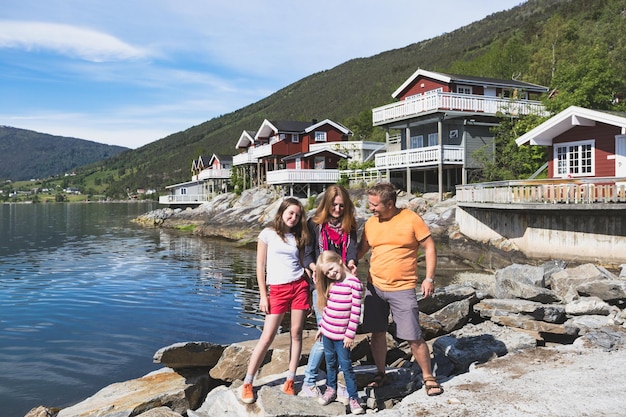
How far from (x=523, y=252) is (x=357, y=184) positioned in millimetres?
18740

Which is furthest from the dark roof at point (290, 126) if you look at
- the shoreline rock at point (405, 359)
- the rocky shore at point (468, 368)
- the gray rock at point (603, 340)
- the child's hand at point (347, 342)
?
the child's hand at point (347, 342)

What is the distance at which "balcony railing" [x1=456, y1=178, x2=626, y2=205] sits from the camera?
15.7 meters

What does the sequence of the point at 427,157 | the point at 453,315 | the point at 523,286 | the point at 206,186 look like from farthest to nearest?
1. the point at 206,186
2. the point at 427,157
3. the point at 523,286
4. the point at 453,315

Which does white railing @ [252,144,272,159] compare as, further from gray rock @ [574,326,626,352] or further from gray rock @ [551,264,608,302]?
gray rock @ [574,326,626,352]

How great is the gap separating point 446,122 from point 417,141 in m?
2.98

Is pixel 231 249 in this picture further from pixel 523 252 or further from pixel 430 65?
pixel 430 65

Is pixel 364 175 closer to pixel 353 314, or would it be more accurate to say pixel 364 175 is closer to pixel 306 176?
pixel 306 176

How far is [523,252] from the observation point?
19141mm

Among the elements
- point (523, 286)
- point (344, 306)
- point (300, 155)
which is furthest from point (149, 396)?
point (300, 155)

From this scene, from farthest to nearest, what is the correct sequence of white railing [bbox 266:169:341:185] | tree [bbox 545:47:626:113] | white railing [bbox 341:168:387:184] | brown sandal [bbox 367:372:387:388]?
white railing [bbox 266:169:341:185] → white railing [bbox 341:168:387:184] → tree [bbox 545:47:626:113] → brown sandal [bbox 367:372:387:388]

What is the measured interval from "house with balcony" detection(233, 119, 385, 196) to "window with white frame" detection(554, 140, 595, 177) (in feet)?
71.2

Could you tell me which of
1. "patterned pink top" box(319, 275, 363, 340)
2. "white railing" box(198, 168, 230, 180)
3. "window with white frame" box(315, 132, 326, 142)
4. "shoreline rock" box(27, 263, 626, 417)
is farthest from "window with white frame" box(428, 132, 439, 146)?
"white railing" box(198, 168, 230, 180)

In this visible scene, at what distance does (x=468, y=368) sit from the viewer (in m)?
6.73

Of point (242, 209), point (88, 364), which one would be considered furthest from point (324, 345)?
point (242, 209)
